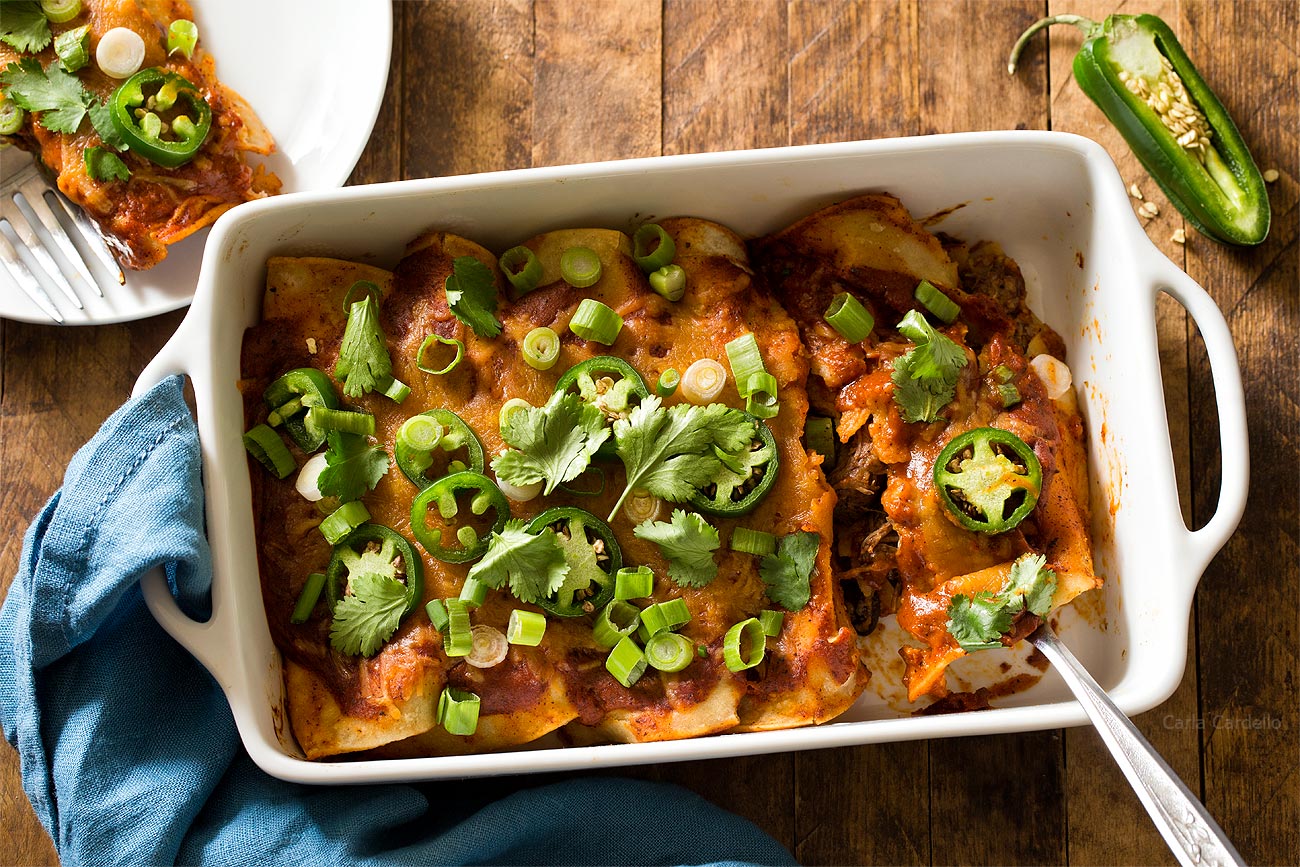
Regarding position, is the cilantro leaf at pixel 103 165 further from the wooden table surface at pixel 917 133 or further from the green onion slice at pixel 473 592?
the green onion slice at pixel 473 592

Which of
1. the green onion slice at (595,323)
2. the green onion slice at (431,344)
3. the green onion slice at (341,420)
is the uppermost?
the green onion slice at (595,323)

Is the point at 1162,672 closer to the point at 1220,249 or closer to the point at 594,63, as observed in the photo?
the point at 1220,249

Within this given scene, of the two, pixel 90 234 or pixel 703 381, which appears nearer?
pixel 703 381

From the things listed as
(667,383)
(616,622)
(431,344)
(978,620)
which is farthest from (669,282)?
(978,620)

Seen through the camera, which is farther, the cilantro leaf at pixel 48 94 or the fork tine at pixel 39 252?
the fork tine at pixel 39 252

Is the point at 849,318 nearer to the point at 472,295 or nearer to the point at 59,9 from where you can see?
the point at 472,295

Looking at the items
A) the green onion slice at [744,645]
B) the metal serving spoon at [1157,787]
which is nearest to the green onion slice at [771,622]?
the green onion slice at [744,645]

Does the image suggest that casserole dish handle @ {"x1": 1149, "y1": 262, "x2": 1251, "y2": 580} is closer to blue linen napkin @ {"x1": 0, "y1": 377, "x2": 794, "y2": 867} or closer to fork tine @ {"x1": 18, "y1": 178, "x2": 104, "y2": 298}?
blue linen napkin @ {"x1": 0, "y1": 377, "x2": 794, "y2": 867}

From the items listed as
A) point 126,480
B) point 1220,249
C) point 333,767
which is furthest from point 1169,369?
point 126,480
